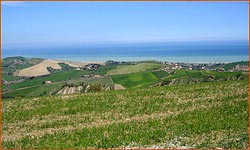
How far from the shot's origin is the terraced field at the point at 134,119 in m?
13.4

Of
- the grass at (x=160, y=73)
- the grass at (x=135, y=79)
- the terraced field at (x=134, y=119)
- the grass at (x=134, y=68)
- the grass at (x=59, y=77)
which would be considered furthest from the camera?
the grass at (x=134, y=68)

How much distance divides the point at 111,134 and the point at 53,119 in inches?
224

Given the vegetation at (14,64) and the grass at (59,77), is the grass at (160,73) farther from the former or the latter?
the vegetation at (14,64)

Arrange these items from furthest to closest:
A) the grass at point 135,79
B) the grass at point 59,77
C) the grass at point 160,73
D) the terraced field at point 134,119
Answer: the grass at point 59,77, the grass at point 160,73, the grass at point 135,79, the terraced field at point 134,119

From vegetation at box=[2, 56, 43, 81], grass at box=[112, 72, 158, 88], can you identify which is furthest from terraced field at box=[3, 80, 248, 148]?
vegetation at box=[2, 56, 43, 81]

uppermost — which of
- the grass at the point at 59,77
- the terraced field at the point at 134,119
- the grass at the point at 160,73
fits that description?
the terraced field at the point at 134,119

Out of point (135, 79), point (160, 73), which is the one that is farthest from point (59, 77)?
point (160, 73)

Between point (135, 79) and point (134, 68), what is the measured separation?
11.5 metres

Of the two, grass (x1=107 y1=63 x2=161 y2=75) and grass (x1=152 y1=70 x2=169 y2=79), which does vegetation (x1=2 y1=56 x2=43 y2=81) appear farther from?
grass (x1=152 y1=70 x2=169 y2=79)

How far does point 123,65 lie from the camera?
7244 cm

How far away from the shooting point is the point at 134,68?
6750 cm

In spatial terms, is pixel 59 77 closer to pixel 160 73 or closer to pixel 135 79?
pixel 135 79

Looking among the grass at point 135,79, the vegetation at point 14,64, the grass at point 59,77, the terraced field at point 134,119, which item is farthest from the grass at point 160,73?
the vegetation at point 14,64

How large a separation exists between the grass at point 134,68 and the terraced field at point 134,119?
36.6 metres
